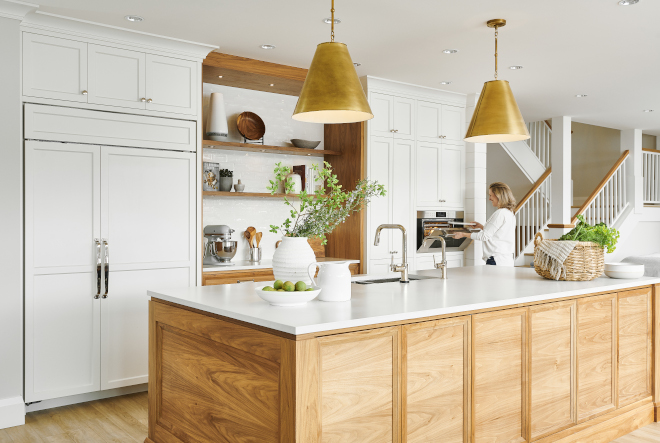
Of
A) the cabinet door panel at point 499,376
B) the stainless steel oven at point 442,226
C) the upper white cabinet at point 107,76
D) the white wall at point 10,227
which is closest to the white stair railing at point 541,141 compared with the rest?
the stainless steel oven at point 442,226

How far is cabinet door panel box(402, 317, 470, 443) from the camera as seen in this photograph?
7.28ft

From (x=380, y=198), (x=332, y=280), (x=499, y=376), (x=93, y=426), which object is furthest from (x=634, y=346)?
(x=93, y=426)

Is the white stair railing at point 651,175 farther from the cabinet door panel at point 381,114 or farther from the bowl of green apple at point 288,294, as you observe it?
the bowl of green apple at point 288,294

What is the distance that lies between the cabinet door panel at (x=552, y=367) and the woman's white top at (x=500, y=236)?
1.88 m

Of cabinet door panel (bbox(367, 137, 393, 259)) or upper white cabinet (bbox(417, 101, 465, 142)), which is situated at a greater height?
upper white cabinet (bbox(417, 101, 465, 142))

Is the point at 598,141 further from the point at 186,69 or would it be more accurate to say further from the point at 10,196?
Answer: the point at 10,196

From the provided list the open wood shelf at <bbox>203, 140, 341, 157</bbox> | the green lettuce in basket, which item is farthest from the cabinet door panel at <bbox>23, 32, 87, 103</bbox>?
the green lettuce in basket

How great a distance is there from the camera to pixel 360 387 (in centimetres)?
206

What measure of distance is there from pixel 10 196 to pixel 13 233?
0.74ft

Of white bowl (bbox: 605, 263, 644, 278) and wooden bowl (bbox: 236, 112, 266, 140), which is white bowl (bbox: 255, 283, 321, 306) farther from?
wooden bowl (bbox: 236, 112, 266, 140)

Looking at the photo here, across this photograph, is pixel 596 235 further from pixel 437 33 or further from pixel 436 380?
pixel 437 33

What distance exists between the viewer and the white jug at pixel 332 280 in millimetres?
2414

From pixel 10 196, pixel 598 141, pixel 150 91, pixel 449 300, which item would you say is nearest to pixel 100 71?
pixel 150 91

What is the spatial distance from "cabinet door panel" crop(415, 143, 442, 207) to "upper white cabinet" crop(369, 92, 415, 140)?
0.22 metres
